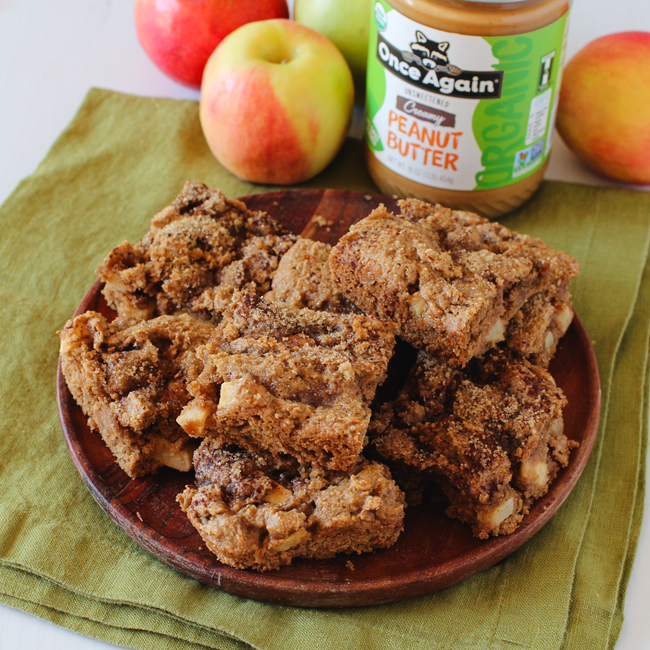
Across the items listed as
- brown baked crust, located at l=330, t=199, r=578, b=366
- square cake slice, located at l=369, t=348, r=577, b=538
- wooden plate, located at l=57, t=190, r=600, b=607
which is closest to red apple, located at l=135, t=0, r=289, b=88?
brown baked crust, located at l=330, t=199, r=578, b=366

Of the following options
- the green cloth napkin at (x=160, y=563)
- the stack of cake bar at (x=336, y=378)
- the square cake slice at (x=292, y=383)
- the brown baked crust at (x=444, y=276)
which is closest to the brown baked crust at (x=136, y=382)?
the stack of cake bar at (x=336, y=378)

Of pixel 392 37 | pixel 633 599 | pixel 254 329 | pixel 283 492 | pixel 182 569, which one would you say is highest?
pixel 392 37

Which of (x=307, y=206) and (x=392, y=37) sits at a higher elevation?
(x=392, y=37)

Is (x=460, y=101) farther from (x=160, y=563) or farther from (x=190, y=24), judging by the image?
(x=160, y=563)

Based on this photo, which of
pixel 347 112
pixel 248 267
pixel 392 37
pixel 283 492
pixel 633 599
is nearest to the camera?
pixel 283 492

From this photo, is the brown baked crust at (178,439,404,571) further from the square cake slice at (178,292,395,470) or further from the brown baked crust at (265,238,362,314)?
the brown baked crust at (265,238,362,314)

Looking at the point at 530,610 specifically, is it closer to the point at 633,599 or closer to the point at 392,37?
the point at 633,599

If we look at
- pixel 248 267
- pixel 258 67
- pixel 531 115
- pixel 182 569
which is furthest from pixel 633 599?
pixel 258 67

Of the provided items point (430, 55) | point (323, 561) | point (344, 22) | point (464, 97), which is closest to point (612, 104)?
point (464, 97)
